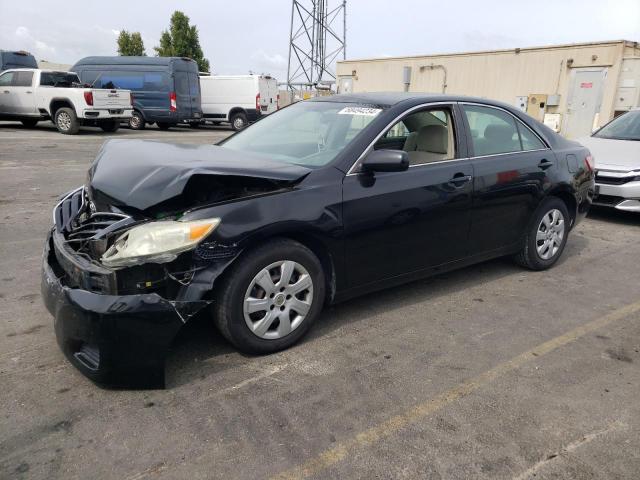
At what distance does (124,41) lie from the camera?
126ft

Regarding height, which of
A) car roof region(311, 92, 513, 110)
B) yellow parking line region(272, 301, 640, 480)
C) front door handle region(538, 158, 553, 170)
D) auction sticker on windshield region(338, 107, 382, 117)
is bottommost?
yellow parking line region(272, 301, 640, 480)

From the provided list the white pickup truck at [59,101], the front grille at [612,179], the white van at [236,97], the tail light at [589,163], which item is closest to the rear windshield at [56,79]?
the white pickup truck at [59,101]

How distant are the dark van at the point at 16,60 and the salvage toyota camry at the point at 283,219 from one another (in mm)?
19991

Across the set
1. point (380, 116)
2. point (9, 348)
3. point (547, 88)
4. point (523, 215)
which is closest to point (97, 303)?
point (9, 348)

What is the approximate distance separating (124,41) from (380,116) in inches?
1582

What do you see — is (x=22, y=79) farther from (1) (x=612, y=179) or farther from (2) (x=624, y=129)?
(1) (x=612, y=179)

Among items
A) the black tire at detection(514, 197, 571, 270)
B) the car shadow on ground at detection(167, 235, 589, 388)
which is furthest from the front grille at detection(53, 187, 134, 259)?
the black tire at detection(514, 197, 571, 270)

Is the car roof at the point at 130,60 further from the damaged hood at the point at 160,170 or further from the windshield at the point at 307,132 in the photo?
the damaged hood at the point at 160,170

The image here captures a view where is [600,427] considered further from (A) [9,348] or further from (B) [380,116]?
(A) [9,348]

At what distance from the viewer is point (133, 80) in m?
18.6

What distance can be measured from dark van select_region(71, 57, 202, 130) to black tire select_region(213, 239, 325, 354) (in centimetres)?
1697

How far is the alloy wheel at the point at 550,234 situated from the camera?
4.67 metres

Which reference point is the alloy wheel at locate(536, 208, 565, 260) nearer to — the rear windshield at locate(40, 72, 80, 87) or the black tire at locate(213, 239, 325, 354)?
the black tire at locate(213, 239, 325, 354)

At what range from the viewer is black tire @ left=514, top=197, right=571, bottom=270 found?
4578 millimetres
